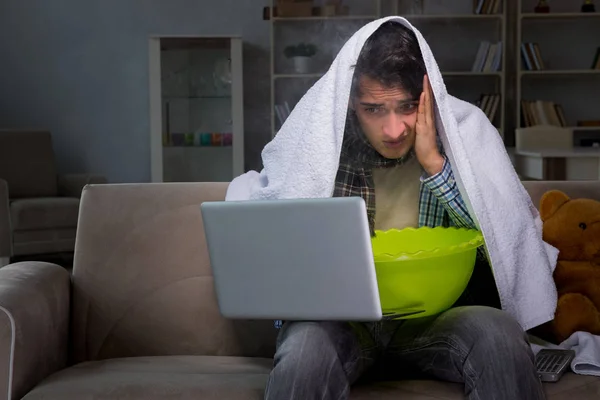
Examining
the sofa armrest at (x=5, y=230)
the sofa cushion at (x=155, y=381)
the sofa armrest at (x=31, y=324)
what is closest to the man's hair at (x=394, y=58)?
the sofa cushion at (x=155, y=381)

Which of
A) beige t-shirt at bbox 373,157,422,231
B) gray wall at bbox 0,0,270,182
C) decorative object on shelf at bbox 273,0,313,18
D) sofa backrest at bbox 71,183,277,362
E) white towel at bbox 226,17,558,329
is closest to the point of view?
white towel at bbox 226,17,558,329

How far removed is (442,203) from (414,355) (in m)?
0.27

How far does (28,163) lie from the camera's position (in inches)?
117

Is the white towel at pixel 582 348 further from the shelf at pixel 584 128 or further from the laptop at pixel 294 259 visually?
the shelf at pixel 584 128

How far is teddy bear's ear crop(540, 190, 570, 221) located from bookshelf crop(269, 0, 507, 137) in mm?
A: 1489

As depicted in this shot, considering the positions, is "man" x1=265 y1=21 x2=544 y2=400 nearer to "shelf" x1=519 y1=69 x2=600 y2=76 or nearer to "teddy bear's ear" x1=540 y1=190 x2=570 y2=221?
"teddy bear's ear" x1=540 y1=190 x2=570 y2=221

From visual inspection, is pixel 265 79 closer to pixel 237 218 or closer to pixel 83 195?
pixel 83 195

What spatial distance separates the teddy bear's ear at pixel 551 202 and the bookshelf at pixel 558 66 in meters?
1.49

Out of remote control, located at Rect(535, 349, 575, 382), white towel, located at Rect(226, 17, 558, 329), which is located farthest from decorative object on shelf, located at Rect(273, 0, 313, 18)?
remote control, located at Rect(535, 349, 575, 382)

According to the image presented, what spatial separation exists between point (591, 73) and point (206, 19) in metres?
1.36

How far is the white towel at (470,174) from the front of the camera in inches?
54.7

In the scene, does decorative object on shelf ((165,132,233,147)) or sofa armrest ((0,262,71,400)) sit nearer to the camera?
sofa armrest ((0,262,71,400))

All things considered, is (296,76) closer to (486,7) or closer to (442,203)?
(486,7)

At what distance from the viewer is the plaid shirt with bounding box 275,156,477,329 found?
4.66ft
